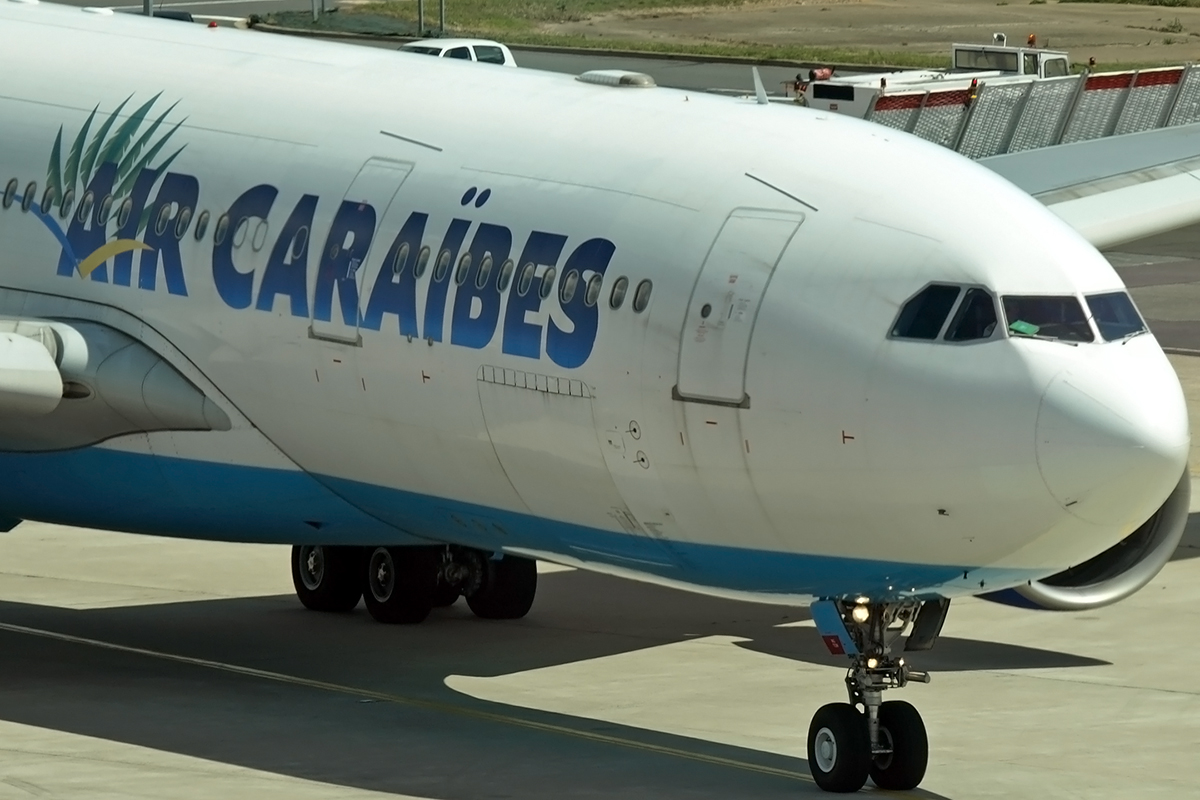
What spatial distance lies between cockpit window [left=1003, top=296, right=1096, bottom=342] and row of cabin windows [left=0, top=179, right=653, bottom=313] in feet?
8.33

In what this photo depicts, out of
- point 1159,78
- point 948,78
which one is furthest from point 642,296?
point 948,78

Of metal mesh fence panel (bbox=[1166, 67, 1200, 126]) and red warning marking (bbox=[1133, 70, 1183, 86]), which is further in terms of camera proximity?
metal mesh fence panel (bbox=[1166, 67, 1200, 126])

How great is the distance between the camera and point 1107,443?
49.7 feet

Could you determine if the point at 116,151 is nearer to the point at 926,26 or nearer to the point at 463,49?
the point at 463,49

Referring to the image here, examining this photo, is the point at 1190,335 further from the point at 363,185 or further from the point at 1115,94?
the point at 363,185

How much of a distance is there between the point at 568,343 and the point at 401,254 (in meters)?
2.04

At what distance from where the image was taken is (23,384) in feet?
65.4

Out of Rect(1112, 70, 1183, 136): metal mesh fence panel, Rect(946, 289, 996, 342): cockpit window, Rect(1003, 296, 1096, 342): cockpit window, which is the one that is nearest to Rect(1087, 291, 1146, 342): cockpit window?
Rect(1003, 296, 1096, 342): cockpit window

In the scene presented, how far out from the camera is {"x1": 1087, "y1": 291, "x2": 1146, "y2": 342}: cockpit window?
15.9 metres

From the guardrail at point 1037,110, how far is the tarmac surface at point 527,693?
20215mm

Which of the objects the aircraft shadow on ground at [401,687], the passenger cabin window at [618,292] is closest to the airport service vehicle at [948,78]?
the aircraft shadow on ground at [401,687]

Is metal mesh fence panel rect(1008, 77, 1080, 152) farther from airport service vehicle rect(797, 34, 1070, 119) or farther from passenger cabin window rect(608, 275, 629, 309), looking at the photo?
passenger cabin window rect(608, 275, 629, 309)

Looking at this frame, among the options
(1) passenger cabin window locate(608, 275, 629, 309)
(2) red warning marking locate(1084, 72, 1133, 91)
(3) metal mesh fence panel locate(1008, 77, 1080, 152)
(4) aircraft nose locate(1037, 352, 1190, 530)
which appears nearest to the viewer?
(4) aircraft nose locate(1037, 352, 1190, 530)

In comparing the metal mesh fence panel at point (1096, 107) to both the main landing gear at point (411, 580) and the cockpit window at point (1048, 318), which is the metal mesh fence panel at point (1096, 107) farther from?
the cockpit window at point (1048, 318)
